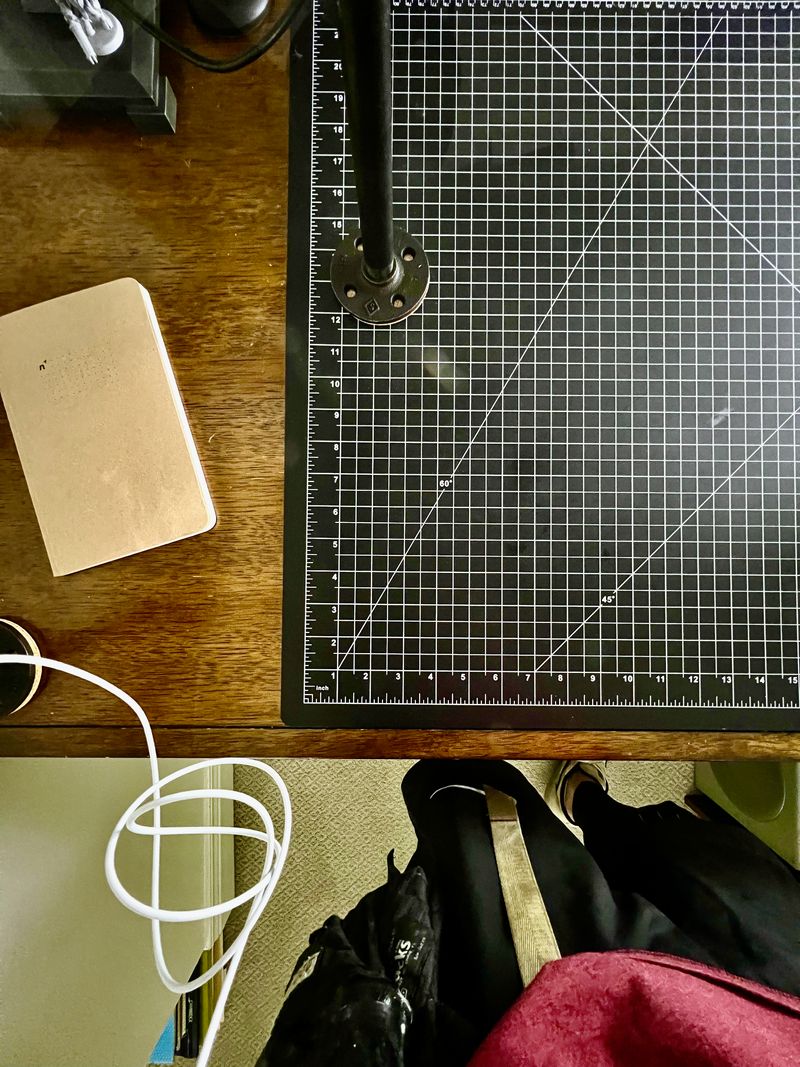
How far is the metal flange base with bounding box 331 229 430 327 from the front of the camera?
75 centimetres

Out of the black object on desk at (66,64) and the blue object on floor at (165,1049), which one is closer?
the black object on desk at (66,64)

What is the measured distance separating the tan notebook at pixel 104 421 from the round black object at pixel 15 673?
0.23ft

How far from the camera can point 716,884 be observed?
35.5 inches

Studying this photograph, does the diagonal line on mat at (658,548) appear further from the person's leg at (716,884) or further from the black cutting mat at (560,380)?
the person's leg at (716,884)

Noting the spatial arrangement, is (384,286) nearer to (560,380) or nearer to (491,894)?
(560,380)

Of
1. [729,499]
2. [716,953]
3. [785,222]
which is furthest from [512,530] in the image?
[716,953]

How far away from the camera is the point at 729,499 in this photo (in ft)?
2.50

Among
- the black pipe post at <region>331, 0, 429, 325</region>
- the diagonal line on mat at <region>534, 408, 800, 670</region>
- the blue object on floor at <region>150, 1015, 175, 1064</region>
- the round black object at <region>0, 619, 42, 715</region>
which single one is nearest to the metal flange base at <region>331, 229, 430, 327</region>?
the black pipe post at <region>331, 0, 429, 325</region>

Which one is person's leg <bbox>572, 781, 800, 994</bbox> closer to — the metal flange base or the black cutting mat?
the black cutting mat

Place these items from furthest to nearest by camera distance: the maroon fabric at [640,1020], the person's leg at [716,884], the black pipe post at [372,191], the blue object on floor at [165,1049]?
the blue object on floor at [165,1049], the person's leg at [716,884], the maroon fabric at [640,1020], the black pipe post at [372,191]

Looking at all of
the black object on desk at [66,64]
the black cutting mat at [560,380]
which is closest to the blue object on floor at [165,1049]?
the black cutting mat at [560,380]

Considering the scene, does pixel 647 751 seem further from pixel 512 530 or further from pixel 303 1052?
pixel 303 1052

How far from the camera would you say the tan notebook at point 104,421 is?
737 mm

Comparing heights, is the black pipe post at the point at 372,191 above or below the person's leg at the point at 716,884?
A: above
